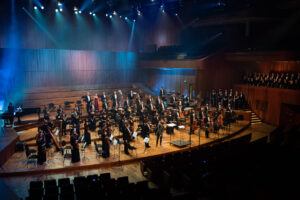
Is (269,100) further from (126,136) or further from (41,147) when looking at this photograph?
(41,147)

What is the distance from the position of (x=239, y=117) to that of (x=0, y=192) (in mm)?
13294

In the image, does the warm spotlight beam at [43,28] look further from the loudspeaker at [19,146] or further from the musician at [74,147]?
the musician at [74,147]

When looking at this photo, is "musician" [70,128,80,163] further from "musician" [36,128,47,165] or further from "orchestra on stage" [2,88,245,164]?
"musician" [36,128,47,165]

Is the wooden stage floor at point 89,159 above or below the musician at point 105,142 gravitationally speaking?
below

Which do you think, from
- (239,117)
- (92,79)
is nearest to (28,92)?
(92,79)

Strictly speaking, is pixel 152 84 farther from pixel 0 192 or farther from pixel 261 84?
pixel 0 192

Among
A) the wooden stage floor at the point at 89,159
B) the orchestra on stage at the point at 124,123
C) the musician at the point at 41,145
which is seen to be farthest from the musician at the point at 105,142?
the musician at the point at 41,145

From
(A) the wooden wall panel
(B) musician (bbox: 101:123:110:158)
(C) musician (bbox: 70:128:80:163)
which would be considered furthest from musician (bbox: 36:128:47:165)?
(A) the wooden wall panel

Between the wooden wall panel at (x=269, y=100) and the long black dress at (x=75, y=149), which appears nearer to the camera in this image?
the long black dress at (x=75, y=149)

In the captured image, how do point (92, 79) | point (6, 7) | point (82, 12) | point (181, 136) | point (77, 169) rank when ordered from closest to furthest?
point (77, 169), point (181, 136), point (6, 7), point (82, 12), point (92, 79)

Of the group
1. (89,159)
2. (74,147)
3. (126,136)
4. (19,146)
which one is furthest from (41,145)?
(126,136)

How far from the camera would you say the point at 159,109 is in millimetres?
13867

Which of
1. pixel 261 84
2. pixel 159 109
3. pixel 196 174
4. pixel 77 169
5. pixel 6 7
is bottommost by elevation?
pixel 77 169

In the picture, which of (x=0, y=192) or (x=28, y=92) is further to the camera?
(x=28, y=92)
